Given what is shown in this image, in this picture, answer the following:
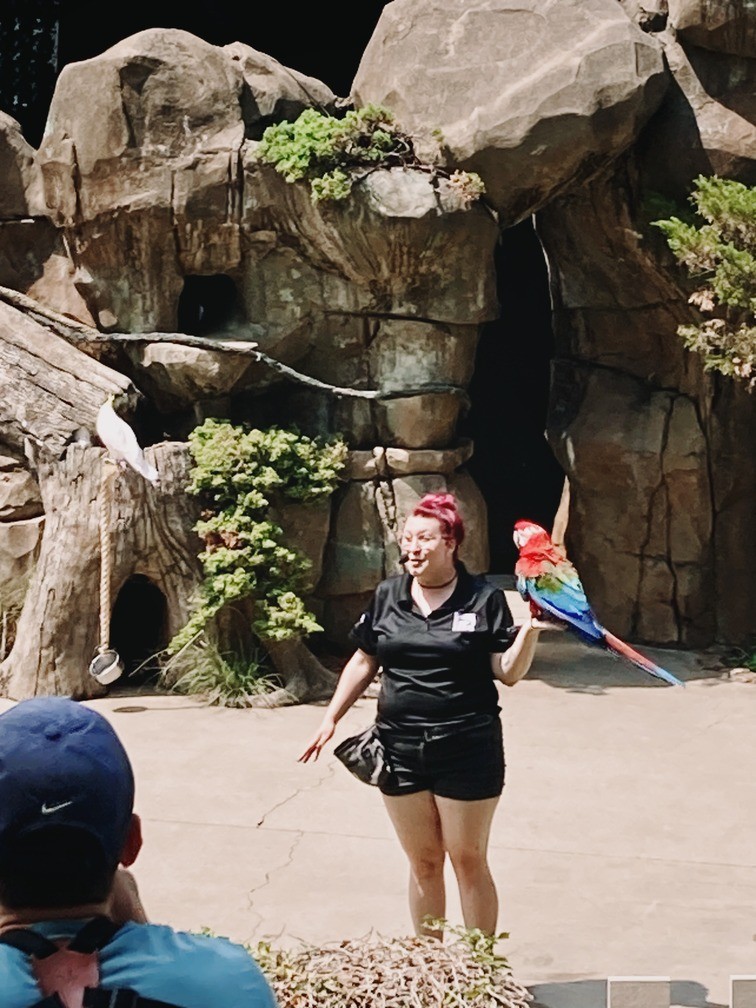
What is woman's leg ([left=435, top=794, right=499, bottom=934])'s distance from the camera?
14.0 ft

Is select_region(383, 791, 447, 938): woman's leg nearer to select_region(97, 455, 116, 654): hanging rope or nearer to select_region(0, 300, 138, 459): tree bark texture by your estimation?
select_region(97, 455, 116, 654): hanging rope

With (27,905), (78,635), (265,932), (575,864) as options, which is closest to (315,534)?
(78,635)

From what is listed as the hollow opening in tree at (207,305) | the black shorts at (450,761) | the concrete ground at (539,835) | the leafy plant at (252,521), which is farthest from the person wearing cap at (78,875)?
the hollow opening in tree at (207,305)

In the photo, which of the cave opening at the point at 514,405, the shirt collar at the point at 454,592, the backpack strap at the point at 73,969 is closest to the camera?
the backpack strap at the point at 73,969

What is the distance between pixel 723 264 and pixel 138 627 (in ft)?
14.1

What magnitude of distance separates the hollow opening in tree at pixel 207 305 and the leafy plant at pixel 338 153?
97cm

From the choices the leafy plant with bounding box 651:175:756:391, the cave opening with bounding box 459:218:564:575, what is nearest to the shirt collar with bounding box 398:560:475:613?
the leafy plant with bounding box 651:175:756:391

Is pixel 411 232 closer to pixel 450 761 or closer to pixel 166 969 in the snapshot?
pixel 450 761

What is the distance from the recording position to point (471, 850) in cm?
430

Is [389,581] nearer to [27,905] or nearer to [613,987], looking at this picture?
[613,987]

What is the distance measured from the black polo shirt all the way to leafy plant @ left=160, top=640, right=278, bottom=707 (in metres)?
3.99

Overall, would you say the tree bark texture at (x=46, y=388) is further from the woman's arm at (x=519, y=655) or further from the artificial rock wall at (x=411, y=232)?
the woman's arm at (x=519, y=655)

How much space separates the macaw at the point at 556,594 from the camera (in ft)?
13.8

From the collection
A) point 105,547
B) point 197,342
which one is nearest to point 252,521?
point 197,342
